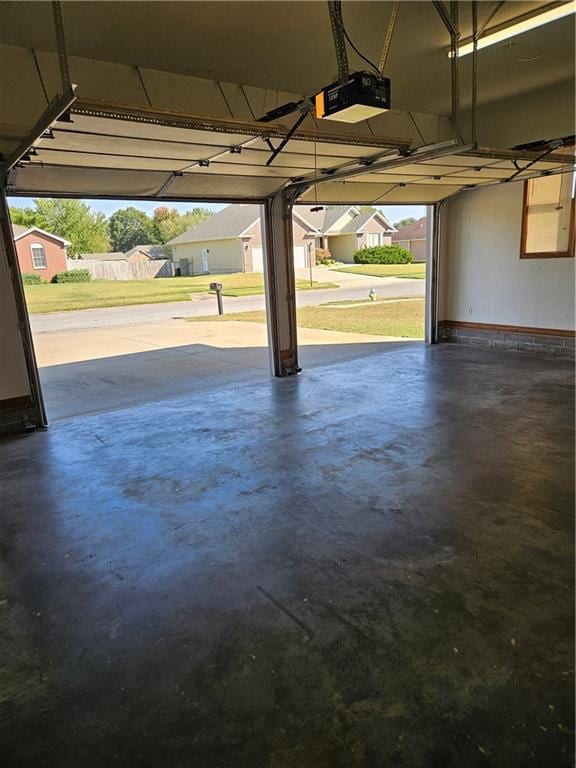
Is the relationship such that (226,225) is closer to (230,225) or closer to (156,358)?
(230,225)

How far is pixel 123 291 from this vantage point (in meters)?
23.3

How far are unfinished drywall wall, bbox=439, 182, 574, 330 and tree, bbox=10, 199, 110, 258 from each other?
32932mm

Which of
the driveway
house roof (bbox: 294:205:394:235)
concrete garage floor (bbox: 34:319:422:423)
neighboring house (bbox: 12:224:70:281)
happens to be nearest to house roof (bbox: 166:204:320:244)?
house roof (bbox: 294:205:394:235)

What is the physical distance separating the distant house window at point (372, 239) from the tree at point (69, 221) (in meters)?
21.2

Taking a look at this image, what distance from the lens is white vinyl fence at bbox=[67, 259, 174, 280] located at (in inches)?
1121

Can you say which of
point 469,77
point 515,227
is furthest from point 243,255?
point 469,77

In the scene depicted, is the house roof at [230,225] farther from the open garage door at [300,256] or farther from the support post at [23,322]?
the support post at [23,322]

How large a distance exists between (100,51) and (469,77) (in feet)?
12.9

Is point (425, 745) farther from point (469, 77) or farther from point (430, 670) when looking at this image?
point (469, 77)

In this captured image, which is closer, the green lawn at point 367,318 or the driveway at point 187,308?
the green lawn at point 367,318

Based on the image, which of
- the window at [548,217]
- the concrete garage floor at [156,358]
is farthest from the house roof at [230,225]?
the window at [548,217]

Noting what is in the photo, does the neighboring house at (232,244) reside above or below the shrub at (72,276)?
above

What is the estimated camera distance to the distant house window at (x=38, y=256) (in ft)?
86.7

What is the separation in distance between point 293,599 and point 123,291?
75.8ft
